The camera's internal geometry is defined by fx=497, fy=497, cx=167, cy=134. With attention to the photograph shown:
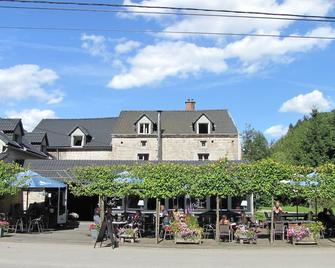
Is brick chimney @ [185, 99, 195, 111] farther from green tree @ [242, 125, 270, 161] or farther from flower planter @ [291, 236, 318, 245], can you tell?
flower planter @ [291, 236, 318, 245]

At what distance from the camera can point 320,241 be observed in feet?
66.6

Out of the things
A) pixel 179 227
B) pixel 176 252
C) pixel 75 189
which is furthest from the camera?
pixel 75 189

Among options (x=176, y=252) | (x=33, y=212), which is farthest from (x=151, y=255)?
(x=33, y=212)

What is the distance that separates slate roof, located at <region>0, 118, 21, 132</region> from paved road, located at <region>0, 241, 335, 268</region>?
19997mm

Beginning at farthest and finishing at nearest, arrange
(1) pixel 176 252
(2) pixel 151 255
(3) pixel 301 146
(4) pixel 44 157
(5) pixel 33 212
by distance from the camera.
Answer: (3) pixel 301 146, (4) pixel 44 157, (5) pixel 33 212, (1) pixel 176 252, (2) pixel 151 255

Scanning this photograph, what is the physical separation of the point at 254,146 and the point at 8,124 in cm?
4645

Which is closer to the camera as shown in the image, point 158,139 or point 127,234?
point 127,234

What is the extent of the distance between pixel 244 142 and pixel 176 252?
63006 mm

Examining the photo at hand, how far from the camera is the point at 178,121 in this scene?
55938 millimetres

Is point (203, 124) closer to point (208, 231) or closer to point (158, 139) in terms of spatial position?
point (158, 139)

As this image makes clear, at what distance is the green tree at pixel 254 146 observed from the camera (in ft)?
245

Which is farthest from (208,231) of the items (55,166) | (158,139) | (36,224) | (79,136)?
(79,136)

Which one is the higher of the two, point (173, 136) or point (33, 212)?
point (173, 136)

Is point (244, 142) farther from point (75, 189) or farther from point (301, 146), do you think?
point (75, 189)
